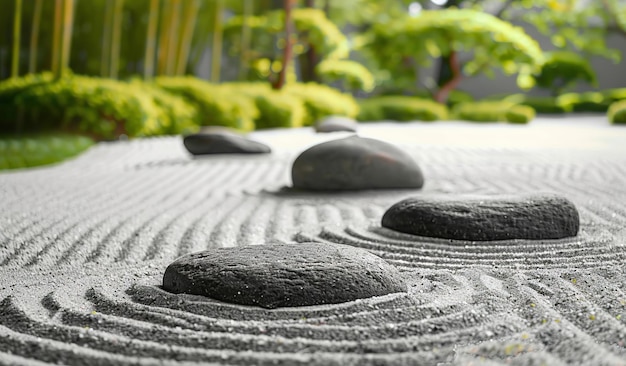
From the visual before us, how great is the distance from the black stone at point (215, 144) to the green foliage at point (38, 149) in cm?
103

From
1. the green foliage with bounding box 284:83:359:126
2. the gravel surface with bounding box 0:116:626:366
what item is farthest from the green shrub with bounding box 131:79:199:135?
the gravel surface with bounding box 0:116:626:366

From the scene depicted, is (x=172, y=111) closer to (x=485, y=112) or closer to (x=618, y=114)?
(x=485, y=112)

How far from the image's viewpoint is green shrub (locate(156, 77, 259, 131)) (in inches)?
400

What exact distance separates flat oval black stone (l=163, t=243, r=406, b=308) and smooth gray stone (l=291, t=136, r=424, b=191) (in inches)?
80.8

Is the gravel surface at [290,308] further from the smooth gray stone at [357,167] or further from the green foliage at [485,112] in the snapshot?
the green foliage at [485,112]

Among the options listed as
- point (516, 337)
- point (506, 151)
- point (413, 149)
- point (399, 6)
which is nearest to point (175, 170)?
point (413, 149)

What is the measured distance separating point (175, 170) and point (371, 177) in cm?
193

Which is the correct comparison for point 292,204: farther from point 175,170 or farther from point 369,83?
point 369,83

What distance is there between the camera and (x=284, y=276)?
188 centimetres

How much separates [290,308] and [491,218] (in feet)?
3.73

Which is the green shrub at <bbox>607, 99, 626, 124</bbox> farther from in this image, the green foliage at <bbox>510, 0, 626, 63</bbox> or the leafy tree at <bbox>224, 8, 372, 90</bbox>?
the green foliage at <bbox>510, 0, 626, 63</bbox>

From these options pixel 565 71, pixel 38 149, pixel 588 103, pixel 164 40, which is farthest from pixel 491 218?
pixel 565 71

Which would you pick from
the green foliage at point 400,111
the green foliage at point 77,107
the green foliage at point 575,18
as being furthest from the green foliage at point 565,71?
the green foliage at point 77,107

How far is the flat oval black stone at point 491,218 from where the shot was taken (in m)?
2.69
